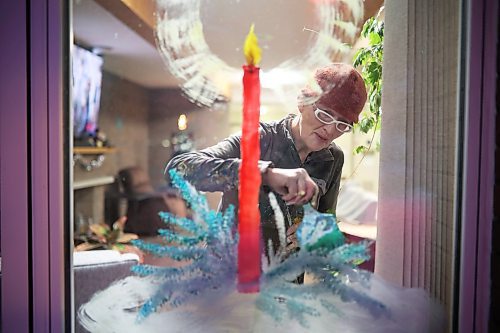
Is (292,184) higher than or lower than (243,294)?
higher

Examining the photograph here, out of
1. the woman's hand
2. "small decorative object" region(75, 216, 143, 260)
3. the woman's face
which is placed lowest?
"small decorative object" region(75, 216, 143, 260)

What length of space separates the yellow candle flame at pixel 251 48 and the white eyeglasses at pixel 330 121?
0.24m

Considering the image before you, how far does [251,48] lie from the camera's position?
135cm

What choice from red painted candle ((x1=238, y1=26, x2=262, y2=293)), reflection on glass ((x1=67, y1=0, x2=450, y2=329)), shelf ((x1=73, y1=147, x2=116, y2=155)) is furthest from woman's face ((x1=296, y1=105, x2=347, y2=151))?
shelf ((x1=73, y1=147, x2=116, y2=155))

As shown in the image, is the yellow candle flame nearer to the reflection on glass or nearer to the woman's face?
the reflection on glass

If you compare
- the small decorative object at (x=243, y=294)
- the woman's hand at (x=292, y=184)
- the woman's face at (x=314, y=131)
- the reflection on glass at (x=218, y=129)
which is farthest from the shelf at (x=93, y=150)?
the woman's face at (x=314, y=131)

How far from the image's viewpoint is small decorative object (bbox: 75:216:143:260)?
139 cm

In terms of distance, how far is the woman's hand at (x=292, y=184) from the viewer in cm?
138

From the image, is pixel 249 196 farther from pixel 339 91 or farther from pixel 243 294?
pixel 339 91

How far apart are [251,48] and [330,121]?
32 centimetres

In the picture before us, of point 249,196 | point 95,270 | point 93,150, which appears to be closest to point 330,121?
point 249,196

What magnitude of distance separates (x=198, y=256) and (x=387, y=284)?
597 mm

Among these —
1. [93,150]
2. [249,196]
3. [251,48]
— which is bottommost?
[249,196]

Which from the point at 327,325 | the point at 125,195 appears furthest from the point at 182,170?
the point at 327,325
